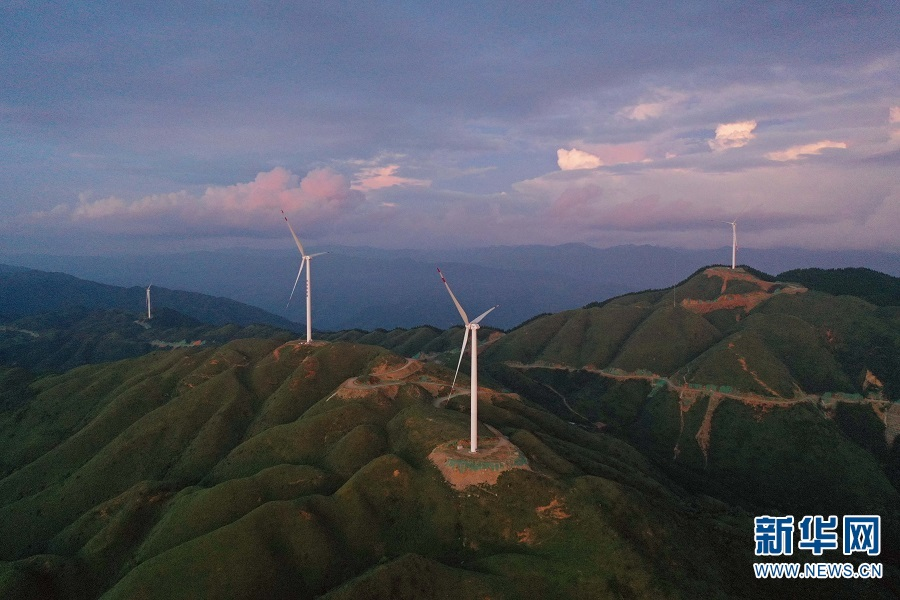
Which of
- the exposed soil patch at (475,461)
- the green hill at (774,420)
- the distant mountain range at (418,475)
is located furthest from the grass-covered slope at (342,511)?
the green hill at (774,420)

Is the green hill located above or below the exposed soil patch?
below

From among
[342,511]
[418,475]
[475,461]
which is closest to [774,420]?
[475,461]

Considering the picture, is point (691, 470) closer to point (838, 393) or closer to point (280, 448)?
point (838, 393)

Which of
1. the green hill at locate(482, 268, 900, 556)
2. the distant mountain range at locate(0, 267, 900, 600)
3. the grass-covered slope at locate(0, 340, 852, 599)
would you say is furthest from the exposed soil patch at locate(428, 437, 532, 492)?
the green hill at locate(482, 268, 900, 556)

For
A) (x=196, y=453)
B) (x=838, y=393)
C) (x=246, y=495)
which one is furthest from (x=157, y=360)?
(x=838, y=393)

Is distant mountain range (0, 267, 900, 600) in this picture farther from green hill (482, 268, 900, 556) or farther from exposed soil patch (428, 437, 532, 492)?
green hill (482, 268, 900, 556)

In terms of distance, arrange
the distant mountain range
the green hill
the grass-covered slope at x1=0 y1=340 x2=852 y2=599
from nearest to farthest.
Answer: the grass-covered slope at x1=0 y1=340 x2=852 y2=599 < the distant mountain range < the green hill

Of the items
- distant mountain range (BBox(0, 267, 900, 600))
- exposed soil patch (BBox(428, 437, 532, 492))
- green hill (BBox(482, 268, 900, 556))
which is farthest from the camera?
green hill (BBox(482, 268, 900, 556))

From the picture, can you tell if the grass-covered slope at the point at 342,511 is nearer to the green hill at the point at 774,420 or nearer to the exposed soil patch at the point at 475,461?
the exposed soil patch at the point at 475,461

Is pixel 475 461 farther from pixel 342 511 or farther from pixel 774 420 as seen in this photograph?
pixel 774 420
